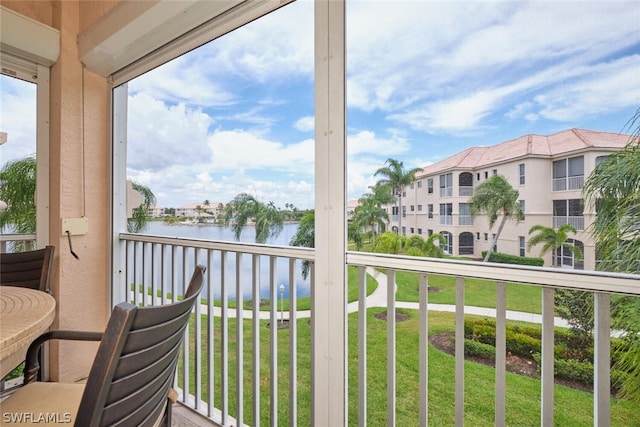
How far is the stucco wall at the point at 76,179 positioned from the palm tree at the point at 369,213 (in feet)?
6.68

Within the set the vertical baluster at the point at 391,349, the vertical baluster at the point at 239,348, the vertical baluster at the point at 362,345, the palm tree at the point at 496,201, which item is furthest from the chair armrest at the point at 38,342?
the palm tree at the point at 496,201

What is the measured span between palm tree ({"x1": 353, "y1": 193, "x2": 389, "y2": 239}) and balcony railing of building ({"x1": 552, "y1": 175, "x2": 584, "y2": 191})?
56cm

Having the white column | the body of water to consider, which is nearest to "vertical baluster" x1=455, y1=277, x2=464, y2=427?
the white column

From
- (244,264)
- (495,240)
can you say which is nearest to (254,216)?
(244,264)

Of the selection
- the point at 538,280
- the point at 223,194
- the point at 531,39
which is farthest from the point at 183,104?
the point at 538,280

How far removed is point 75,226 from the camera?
2.11m

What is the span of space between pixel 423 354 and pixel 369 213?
1.90 feet

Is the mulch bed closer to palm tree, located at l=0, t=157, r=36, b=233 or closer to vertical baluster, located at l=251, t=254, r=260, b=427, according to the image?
vertical baluster, located at l=251, t=254, r=260, b=427

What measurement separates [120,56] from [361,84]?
1.74m

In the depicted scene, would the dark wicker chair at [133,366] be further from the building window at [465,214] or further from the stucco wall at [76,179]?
the stucco wall at [76,179]

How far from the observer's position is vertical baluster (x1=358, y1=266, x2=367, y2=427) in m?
1.26

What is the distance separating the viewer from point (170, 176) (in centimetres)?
206

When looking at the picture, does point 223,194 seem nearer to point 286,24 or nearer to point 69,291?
point 286,24

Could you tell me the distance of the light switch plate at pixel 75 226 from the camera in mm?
2066
